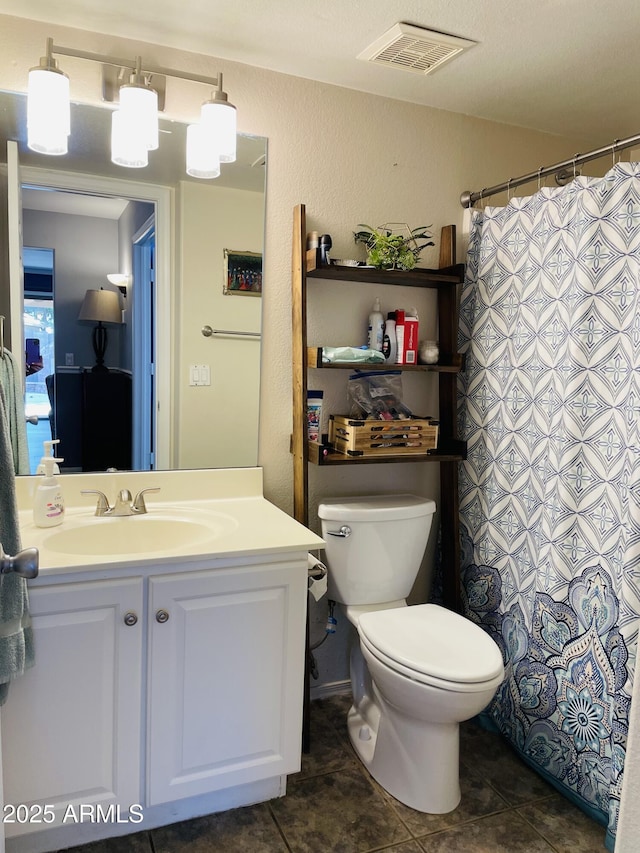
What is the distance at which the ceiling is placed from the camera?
1.67 metres

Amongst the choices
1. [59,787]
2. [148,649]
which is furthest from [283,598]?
[59,787]

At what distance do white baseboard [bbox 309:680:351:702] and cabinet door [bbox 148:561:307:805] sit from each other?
0.59 meters

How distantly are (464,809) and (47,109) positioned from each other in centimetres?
231

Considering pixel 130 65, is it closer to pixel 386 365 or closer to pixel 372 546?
pixel 386 365

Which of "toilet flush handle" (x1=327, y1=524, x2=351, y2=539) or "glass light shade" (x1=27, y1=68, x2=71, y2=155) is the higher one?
"glass light shade" (x1=27, y1=68, x2=71, y2=155)

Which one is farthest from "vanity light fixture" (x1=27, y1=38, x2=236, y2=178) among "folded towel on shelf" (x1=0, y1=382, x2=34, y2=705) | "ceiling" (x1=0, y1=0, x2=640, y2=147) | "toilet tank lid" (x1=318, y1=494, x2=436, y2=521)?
"toilet tank lid" (x1=318, y1=494, x2=436, y2=521)

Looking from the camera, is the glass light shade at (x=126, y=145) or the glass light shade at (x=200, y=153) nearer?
the glass light shade at (x=126, y=145)

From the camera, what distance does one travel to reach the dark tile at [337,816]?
167 cm

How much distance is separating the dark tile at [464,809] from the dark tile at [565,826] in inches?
3.5

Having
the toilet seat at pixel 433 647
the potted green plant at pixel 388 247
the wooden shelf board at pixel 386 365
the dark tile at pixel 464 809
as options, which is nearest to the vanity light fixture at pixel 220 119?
the potted green plant at pixel 388 247

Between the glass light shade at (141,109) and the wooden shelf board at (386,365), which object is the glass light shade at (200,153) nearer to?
the glass light shade at (141,109)

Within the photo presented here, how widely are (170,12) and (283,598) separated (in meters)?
1.63

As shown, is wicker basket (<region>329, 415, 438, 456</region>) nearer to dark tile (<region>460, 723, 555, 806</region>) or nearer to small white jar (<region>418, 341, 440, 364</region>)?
small white jar (<region>418, 341, 440, 364</region>)

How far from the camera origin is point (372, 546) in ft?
6.86
